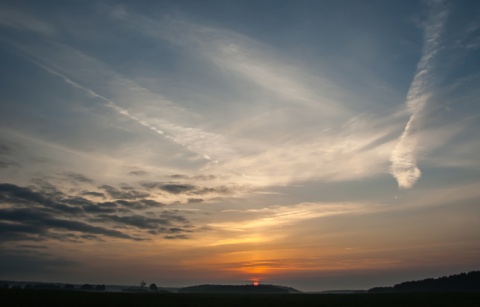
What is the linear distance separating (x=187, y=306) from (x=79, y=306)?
20874 millimetres

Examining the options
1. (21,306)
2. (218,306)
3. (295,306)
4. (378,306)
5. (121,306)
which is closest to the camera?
(21,306)

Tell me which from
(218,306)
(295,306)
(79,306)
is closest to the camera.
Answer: (79,306)

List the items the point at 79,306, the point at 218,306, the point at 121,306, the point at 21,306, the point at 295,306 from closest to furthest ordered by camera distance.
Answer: the point at 21,306, the point at 79,306, the point at 121,306, the point at 218,306, the point at 295,306

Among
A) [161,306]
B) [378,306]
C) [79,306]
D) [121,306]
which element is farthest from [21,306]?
[378,306]

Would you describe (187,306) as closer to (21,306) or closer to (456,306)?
(21,306)

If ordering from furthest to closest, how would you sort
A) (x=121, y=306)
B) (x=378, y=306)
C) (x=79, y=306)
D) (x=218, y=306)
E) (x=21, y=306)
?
(x=378, y=306)
(x=218, y=306)
(x=121, y=306)
(x=79, y=306)
(x=21, y=306)

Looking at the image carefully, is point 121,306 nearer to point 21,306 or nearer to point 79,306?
point 79,306

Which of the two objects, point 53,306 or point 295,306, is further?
point 295,306

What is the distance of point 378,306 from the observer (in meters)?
87.3

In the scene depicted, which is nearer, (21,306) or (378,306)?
(21,306)

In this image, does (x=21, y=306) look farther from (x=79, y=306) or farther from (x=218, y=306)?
(x=218, y=306)

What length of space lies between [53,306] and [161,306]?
2048 centimetres

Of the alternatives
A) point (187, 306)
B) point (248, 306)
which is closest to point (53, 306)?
point (187, 306)

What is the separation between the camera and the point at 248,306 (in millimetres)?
76750
